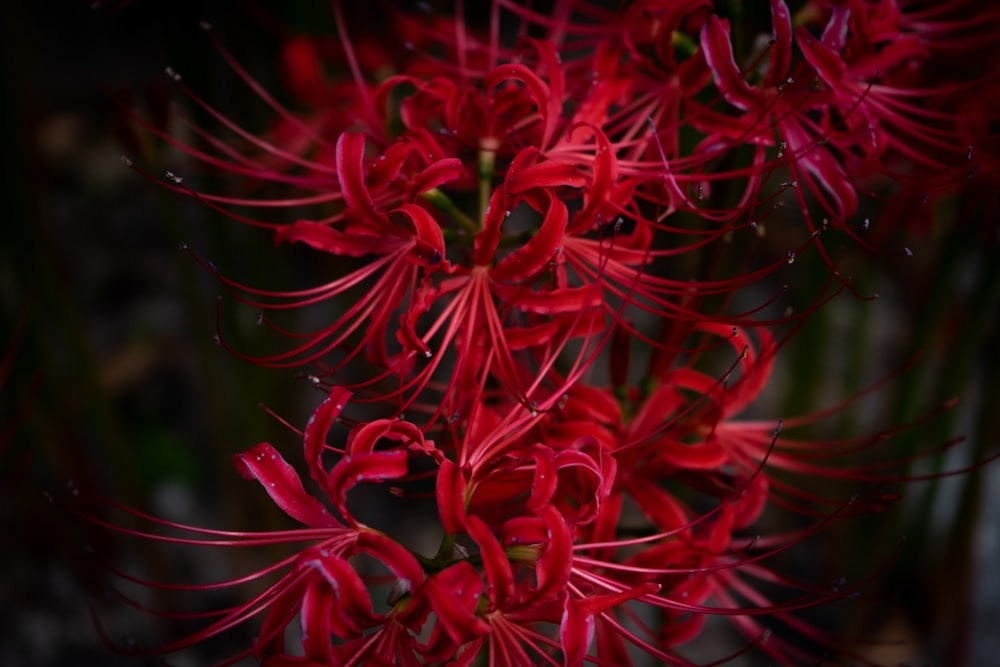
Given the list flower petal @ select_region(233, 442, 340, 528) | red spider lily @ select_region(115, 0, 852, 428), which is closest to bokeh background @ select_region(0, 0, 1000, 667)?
flower petal @ select_region(233, 442, 340, 528)

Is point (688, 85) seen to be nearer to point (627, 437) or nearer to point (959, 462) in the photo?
point (627, 437)

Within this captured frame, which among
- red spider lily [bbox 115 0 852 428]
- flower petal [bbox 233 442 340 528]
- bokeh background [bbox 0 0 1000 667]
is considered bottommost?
bokeh background [bbox 0 0 1000 667]

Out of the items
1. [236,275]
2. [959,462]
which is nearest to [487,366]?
[236,275]

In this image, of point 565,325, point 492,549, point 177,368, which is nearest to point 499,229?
point 565,325

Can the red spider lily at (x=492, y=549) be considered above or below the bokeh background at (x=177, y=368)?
above

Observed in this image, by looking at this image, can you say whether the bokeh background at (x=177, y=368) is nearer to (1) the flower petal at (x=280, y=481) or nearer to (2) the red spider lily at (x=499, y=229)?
(1) the flower petal at (x=280, y=481)

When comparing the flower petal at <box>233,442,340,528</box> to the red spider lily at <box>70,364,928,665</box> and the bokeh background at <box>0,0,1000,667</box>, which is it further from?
the bokeh background at <box>0,0,1000,667</box>

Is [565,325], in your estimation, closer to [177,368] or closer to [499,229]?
[499,229]

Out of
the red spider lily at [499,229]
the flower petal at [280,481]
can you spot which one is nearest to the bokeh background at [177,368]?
the flower petal at [280,481]
